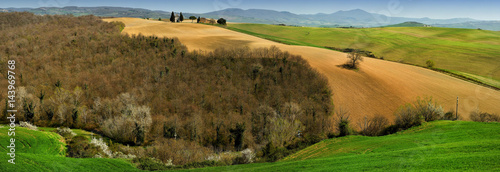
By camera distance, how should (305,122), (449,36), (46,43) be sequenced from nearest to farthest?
(305,122), (46,43), (449,36)

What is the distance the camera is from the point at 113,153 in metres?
52.0

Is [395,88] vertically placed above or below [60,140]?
above

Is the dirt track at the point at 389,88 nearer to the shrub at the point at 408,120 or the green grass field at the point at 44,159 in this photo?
the shrub at the point at 408,120

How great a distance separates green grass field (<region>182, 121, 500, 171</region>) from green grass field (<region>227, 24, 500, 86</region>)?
65.3m

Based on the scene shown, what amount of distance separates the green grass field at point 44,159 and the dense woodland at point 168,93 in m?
12.6

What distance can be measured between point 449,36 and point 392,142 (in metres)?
187

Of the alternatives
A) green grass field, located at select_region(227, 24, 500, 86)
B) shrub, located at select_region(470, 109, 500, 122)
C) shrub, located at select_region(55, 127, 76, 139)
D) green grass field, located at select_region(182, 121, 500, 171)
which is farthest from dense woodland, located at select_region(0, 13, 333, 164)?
green grass field, located at select_region(227, 24, 500, 86)

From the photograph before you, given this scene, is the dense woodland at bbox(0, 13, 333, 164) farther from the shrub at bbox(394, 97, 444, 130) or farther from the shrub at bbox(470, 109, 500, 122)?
the shrub at bbox(470, 109, 500, 122)

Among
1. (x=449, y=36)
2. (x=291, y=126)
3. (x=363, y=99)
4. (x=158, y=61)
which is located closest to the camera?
(x=291, y=126)

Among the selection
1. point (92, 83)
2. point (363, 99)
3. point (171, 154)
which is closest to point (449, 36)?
point (363, 99)

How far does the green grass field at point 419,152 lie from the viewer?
26.3 metres

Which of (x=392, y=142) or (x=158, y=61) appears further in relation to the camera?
(x=158, y=61)

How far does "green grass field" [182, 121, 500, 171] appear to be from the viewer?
26312 mm

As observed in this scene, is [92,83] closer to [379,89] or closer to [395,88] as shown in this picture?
[379,89]
